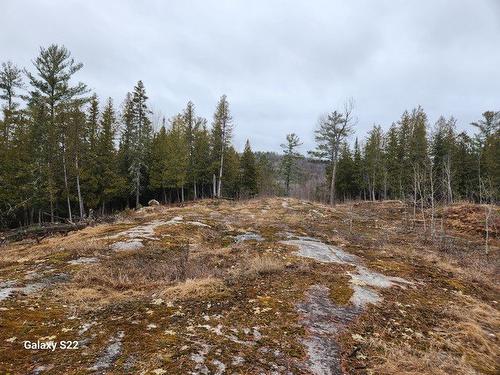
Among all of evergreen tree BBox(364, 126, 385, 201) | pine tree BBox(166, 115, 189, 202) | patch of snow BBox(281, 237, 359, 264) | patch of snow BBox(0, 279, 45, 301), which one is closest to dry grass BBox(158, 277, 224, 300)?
patch of snow BBox(0, 279, 45, 301)

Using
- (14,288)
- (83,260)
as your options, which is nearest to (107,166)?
(83,260)

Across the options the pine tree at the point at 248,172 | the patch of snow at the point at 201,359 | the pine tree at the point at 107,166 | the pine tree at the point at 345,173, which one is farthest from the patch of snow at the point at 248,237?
the pine tree at the point at 345,173

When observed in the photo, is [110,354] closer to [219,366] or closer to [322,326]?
[219,366]

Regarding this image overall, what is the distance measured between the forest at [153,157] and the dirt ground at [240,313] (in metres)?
15.8

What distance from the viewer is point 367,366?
486 centimetres

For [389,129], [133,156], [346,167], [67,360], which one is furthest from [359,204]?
[67,360]

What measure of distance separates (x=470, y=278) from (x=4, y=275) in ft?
46.1

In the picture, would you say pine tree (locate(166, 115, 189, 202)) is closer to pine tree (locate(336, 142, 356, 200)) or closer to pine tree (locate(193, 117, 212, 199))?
pine tree (locate(193, 117, 212, 199))

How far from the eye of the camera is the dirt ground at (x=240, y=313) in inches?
180

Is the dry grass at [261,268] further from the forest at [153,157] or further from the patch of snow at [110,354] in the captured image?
the forest at [153,157]

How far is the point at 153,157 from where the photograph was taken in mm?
45375

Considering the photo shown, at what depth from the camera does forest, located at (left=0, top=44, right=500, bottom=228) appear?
98.4ft

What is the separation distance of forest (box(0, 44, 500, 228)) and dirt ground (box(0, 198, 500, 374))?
52.0 ft

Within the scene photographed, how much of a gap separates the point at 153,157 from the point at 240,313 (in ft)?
137
